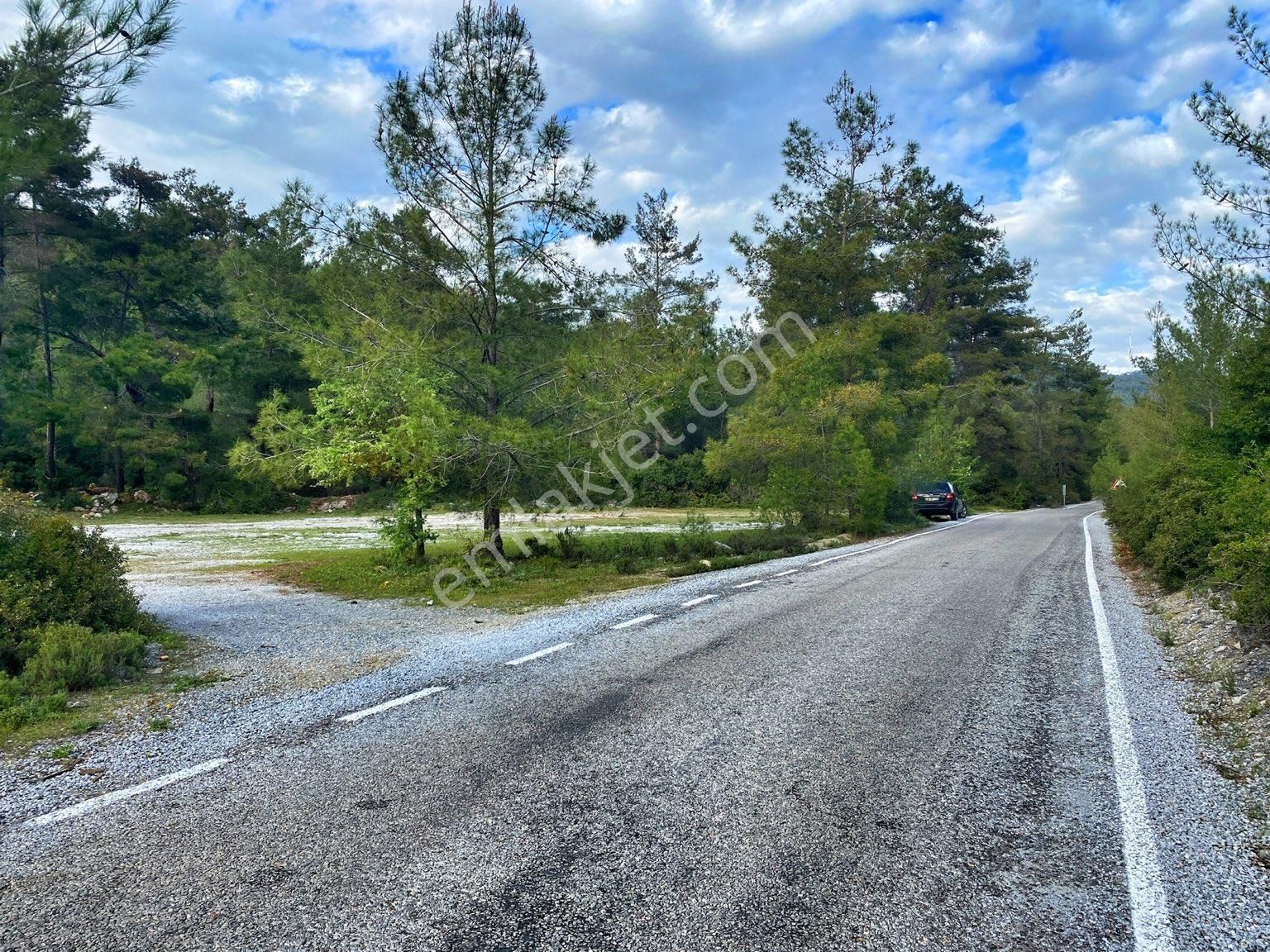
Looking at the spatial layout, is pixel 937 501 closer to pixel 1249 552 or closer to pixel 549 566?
pixel 549 566

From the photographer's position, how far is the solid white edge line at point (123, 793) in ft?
12.0

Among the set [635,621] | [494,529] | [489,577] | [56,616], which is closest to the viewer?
[56,616]

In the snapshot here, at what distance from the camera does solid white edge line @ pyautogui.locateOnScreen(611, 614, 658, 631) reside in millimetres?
8023

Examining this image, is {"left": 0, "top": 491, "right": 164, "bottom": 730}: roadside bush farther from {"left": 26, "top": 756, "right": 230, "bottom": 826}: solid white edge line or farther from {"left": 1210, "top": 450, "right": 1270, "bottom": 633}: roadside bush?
{"left": 1210, "top": 450, "right": 1270, "bottom": 633}: roadside bush

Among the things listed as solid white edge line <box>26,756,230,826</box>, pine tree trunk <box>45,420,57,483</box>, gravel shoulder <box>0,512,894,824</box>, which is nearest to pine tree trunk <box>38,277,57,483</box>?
pine tree trunk <box>45,420,57,483</box>

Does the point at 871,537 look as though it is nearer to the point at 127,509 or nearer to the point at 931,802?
the point at 931,802

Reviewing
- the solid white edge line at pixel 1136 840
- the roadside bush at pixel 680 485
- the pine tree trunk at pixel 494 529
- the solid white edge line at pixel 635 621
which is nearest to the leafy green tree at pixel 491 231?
the pine tree trunk at pixel 494 529

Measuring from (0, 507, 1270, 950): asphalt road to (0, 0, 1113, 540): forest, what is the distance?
22.7 feet

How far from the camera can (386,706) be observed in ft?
17.6

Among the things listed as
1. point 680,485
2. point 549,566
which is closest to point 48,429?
point 549,566

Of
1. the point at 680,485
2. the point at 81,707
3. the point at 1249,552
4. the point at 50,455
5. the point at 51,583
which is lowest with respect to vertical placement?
the point at 81,707

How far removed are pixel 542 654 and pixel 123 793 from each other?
11.6ft

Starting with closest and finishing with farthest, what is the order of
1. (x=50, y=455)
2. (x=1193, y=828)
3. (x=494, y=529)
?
(x=1193, y=828) → (x=494, y=529) → (x=50, y=455)

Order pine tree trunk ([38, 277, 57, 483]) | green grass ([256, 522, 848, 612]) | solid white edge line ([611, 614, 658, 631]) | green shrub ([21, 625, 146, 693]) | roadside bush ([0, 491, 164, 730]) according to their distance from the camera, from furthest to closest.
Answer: pine tree trunk ([38, 277, 57, 483]) < green grass ([256, 522, 848, 612]) < solid white edge line ([611, 614, 658, 631]) < green shrub ([21, 625, 146, 693]) < roadside bush ([0, 491, 164, 730])
